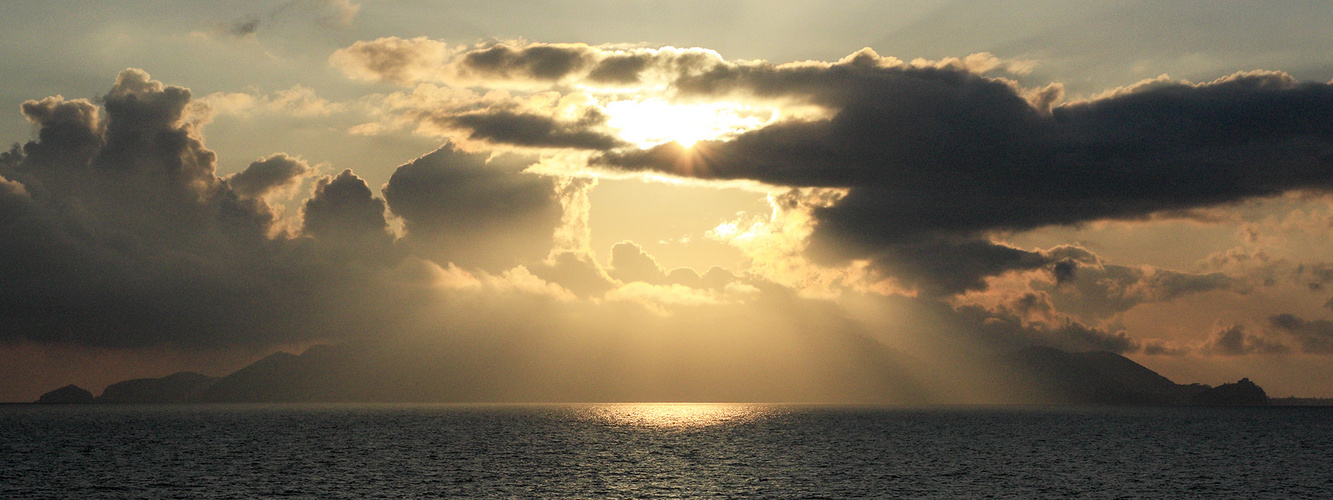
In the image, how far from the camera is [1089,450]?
562 ft

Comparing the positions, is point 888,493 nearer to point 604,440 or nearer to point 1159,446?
point 604,440

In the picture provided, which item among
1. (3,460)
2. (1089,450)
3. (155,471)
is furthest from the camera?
(1089,450)

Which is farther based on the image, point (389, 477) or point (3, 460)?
point (3, 460)

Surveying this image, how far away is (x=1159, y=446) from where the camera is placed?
188 metres

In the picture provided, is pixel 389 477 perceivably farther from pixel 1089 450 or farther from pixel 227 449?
pixel 1089 450

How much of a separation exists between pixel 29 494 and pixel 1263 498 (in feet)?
391

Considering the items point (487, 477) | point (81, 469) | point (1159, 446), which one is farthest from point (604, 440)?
point (1159, 446)

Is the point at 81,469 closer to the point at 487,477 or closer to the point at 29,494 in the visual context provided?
the point at 29,494

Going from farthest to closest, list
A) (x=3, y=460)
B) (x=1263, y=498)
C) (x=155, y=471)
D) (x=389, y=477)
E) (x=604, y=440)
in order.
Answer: (x=604, y=440), (x=3, y=460), (x=155, y=471), (x=389, y=477), (x=1263, y=498)

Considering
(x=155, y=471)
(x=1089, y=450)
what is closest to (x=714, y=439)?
(x=1089, y=450)

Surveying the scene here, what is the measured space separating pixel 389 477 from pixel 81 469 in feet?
132

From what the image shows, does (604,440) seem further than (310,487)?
Yes

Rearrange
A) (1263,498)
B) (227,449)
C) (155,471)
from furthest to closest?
1. (227,449)
2. (155,471)
3. (1263,498)

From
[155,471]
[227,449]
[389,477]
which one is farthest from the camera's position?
[227,449]
